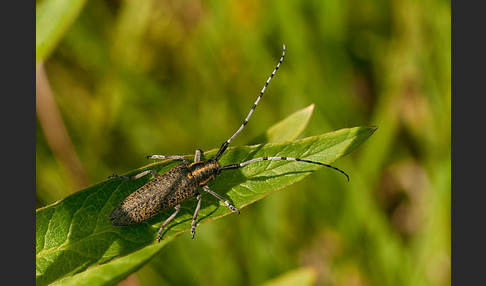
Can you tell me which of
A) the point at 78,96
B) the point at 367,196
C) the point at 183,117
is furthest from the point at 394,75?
the point at 78,96

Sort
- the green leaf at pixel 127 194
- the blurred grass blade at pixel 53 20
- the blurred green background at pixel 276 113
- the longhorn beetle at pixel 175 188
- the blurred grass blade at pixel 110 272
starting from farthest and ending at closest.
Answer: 1. the blurred green background at pixel 276 113
2. the longhorn beetle at pixel 175 188
3. the blurred grass blade at pixel 53 20
4. the green leaf at pixel 127 194
5. the blurred grass blade at pixel 110 272

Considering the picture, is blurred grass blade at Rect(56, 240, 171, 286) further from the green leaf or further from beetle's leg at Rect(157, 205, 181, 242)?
beetle's leg at Rect(157, 205, 181, 242)

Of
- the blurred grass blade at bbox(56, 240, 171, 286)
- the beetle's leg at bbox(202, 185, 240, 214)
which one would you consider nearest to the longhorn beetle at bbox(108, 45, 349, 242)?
the beetle's leg at bbox(202, 185, 240, 214)

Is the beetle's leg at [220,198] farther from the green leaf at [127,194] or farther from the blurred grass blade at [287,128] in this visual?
the blurred grass blade at [287,128]

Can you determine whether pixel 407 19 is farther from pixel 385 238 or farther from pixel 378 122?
pixel 385 238

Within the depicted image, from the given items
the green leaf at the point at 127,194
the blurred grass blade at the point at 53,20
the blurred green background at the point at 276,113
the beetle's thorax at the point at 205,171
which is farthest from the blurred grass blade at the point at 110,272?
the blurred green background at the point at 276,113
